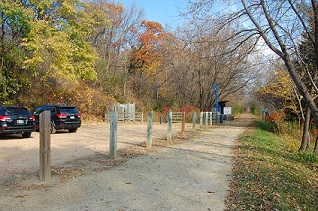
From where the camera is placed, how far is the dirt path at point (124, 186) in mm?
4461

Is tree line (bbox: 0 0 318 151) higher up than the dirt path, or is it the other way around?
tree line (bbox: 0 0 318 151)

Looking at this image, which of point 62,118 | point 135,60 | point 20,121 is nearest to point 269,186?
point 20,121

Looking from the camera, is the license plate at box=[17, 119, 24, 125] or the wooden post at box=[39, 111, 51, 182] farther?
the license plate at box=[17, 119, 24, 125]

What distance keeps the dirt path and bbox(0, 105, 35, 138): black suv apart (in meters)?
5.67

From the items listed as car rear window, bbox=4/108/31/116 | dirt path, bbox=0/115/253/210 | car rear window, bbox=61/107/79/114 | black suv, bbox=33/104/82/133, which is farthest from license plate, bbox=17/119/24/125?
dirt path, bbox=0/115/253/210

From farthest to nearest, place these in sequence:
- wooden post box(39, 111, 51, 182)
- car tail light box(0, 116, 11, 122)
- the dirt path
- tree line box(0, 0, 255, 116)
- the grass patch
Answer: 1. tree line box(0, 0, 255, 116)
2. car tail light box(0, 116, 11, 122)
3. wooden post box(39, 111, 51, 182)
4. the grass patch
5. the dirt path

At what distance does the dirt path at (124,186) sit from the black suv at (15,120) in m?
5.67

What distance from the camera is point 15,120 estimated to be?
12242 millimetres

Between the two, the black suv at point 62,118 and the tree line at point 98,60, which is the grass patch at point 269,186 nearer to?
the tree line at point 98,60

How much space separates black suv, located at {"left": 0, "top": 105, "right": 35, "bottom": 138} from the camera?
1193 centimetres

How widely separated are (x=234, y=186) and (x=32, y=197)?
3849 millimetres

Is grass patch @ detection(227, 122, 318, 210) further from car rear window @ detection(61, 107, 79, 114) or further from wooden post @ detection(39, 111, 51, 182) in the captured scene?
car rear window @ detection(61, 107, 79, 114)

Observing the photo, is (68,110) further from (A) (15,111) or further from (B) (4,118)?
(B) (4,118)

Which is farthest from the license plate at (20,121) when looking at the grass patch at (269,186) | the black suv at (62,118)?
the grass patch at (269,186)
